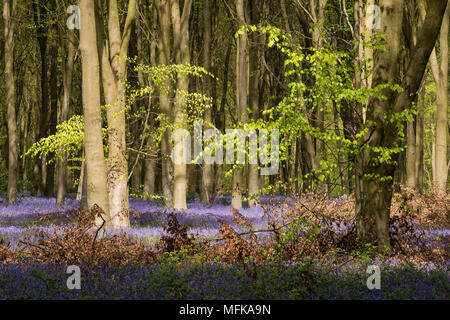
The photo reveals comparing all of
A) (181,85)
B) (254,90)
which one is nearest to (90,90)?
(181,85)

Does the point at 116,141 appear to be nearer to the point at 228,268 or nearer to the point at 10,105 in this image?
the point at 228,268

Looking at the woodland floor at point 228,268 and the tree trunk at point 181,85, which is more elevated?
the tree trunk at point 181,85

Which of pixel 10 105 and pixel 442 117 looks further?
pixel 10 105

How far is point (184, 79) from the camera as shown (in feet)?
69.5

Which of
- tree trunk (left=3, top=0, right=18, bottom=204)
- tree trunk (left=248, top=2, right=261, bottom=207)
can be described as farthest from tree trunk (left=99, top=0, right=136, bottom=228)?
tree trunk (left=3, top=0, right=18, bottom=204)

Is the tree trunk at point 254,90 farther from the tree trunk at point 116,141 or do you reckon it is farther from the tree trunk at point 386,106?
the tree trunk at point 386,106

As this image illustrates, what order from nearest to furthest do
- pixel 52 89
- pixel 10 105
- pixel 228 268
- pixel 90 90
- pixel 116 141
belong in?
pixel 228 268, pixel 90 90, pixel 116 141, pixel 10 105, pixel 52 89

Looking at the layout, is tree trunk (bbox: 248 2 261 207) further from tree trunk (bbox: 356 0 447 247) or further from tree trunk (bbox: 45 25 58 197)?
tree trunk (bbox: 356 0 447 247)

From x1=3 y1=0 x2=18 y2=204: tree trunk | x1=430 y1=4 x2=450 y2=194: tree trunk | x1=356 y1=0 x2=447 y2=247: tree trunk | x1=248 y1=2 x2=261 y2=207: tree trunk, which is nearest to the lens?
x1=356 y1=0 x2=447 y2=247: tree trunk

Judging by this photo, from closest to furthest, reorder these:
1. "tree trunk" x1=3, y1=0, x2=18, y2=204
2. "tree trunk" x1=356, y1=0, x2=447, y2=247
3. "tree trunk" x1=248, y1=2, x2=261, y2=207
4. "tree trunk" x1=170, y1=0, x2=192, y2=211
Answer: "tree trunk" x1=356, y1=0, x2=447, y2=247 < "tree trunk" x1=170, y1=0, x2=192, y2=211 < "tree trunk" x1=3, y1=0, x2=18, y2=204 < "tree trunk" x1=248, y1=2, x2=261, y2=207

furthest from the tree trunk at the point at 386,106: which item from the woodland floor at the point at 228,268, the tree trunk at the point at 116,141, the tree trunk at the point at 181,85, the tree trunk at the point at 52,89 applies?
the tree trunk at the point at 52,89
